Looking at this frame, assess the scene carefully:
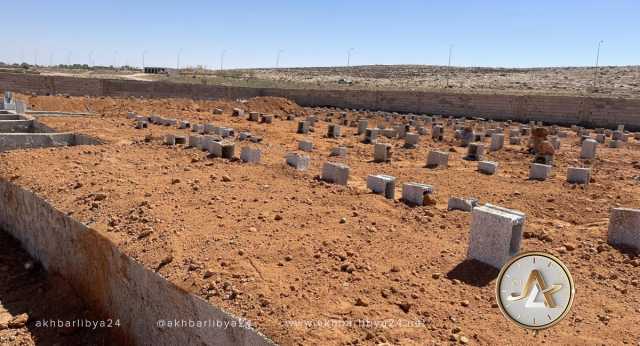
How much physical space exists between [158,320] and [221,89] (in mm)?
27469

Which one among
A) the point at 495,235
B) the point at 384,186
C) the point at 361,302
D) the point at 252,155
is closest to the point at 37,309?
the point at 361,302

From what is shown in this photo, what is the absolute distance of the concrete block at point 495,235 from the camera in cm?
450

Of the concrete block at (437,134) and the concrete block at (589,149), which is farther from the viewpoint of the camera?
the concrete block at (437,134)

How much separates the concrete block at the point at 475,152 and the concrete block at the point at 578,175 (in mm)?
3122

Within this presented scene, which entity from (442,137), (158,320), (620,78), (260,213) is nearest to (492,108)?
(442,137)

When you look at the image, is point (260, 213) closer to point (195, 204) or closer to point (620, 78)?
point (195, 204)

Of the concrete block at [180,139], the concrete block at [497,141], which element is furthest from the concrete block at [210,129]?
the concrete block at [497,141]

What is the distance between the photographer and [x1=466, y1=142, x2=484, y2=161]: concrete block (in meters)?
12.5

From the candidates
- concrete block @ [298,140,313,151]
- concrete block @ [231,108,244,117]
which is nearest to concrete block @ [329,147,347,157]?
concrete block @ [298,140,313,151]

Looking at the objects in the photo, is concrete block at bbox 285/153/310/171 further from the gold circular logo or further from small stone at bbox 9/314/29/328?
the gold circular logo

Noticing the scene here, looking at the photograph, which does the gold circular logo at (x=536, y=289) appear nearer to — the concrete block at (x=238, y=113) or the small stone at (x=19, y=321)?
the small stone at (x=19, y=321)

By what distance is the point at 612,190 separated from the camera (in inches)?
352

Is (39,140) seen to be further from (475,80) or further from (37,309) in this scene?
(475,80)

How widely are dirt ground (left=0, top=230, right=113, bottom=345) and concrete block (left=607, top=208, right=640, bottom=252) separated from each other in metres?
5.96
